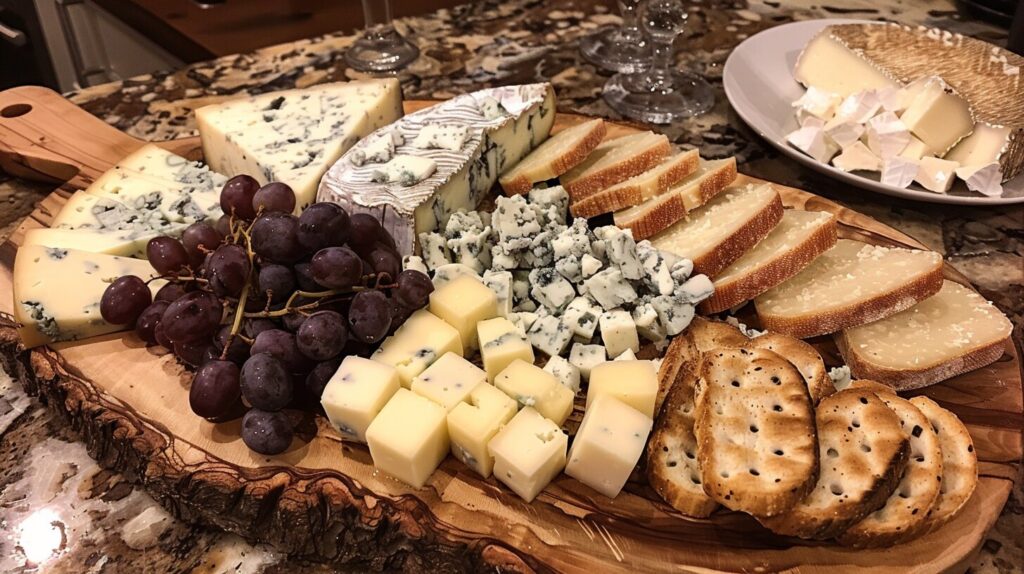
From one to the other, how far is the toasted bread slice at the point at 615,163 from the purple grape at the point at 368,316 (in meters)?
0.68

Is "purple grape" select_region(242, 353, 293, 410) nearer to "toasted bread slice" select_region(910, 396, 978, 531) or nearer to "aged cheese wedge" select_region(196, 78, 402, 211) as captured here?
"aged cheese wedge" select_region(196, 78, 402, 211)

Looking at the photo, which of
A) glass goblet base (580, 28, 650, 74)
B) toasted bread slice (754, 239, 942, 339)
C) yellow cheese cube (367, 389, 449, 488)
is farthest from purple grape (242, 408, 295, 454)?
glass goblet base (580, 28, 650, 74)

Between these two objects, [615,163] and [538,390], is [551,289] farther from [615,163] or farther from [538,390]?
[615,163]

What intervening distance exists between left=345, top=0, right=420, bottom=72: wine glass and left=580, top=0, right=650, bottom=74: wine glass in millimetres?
656

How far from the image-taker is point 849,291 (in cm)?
155

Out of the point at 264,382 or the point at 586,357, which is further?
the point at 586,357

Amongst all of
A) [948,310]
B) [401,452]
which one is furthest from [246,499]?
[948,310]

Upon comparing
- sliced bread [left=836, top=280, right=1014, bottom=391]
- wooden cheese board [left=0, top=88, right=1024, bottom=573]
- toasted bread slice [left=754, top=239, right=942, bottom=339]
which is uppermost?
toasted bread slice [left=754, top=239, right=942, bottom=339]

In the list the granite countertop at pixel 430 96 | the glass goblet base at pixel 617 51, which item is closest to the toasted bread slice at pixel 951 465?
the granite countertop at pixel 430 96

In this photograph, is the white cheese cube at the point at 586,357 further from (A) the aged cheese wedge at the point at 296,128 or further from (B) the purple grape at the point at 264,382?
(A) the aged cheese wedge at the point at 296,128

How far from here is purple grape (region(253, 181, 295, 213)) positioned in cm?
156

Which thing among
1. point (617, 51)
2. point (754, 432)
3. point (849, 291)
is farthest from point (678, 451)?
point (617, 51)

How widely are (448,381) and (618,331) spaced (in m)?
0.35

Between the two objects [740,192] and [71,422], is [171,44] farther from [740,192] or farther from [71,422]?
[740,192]
